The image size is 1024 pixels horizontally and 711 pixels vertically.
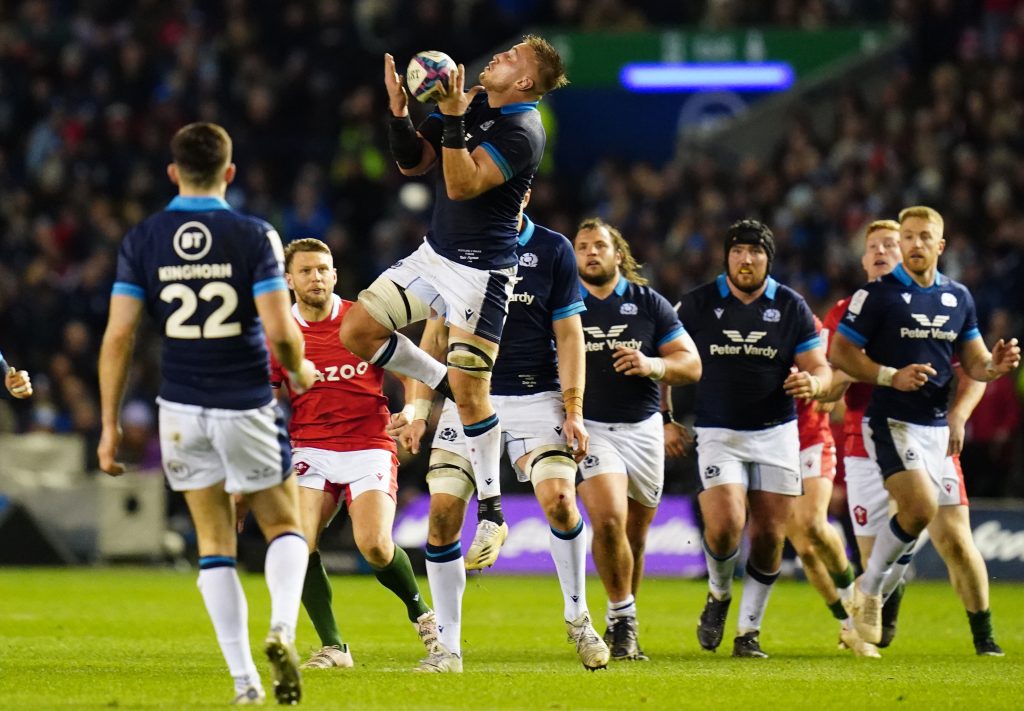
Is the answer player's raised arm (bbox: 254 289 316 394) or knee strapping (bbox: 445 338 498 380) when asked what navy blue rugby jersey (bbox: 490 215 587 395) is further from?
player's raised arm (bbox: 254 289 316 394)

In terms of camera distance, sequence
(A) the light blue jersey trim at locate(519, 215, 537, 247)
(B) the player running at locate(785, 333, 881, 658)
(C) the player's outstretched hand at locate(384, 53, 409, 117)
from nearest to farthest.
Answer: (C) the player's outstretched hand at locate(384, 53, 409, 117)
(A) the light blue jersey trim at locate(519, 215, 537, 247)
(B) the player running at locate(785, 333, 881, 658)

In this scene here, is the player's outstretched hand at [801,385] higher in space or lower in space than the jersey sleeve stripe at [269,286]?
lower

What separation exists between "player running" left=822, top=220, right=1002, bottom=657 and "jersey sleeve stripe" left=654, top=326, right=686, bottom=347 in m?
1.17

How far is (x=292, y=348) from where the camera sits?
7367 millimetres

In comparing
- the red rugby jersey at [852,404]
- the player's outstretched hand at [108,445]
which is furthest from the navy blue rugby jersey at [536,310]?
the player's outstretched hand at [108,445]

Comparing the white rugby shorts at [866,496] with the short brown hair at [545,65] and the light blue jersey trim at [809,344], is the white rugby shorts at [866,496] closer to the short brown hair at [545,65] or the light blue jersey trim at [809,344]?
the light blue jersey trim at [809,344]

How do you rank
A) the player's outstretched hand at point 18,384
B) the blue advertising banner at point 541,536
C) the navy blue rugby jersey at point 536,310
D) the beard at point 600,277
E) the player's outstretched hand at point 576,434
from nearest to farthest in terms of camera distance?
1. the player's outstretched hand at point 576,434
2. the player's outstretched hand at point 18,384
3. the navy blue rugby jersey at point 536,310
4. the beard at point 600,277
5. the blue advertising banner at point 541,536

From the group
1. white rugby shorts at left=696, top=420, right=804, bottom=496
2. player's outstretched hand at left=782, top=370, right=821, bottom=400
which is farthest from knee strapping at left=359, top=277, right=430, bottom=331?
white rugby shorts at left=696, top=420, right=804, bottom=496

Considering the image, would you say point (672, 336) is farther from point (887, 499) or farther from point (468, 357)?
point (468, 357)

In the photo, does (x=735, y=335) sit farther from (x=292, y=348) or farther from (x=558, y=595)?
(x=558, y=595)

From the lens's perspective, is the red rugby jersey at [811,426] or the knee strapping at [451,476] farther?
the red rugby jersey at [811,426]

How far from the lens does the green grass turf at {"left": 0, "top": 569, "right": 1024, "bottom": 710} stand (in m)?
8.07

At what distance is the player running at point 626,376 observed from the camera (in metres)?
10.5

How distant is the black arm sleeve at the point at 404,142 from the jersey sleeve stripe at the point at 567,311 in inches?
51.3
